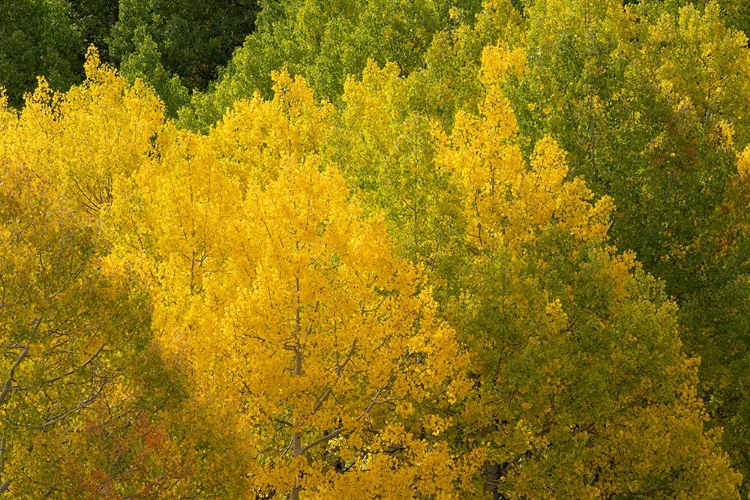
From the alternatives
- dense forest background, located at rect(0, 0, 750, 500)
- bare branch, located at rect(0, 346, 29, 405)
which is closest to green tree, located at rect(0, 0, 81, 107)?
dense forest background, located at rect(0, 0, 750, 500)

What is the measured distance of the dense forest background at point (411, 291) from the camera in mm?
27547

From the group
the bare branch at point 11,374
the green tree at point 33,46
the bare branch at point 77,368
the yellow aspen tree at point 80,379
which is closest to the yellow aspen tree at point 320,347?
the yellow aspen tree at point 80,379

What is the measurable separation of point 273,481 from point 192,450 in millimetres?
4924

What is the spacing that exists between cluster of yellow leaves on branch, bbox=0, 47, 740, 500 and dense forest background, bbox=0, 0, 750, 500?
0.25ft

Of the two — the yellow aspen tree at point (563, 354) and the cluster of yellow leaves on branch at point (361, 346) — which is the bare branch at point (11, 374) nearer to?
the cluster of yellow leaves on branch at point (361, 346)

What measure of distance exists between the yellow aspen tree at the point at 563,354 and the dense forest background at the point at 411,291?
8 cm

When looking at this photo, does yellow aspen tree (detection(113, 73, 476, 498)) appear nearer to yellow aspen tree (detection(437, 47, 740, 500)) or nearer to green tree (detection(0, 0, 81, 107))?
yellow aspen tree (detection(437, 47, 740, 500))

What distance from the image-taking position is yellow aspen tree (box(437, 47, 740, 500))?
35.5 m

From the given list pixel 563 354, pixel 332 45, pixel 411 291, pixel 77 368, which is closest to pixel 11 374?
pixel 77 368

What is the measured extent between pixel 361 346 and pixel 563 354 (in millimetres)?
5540

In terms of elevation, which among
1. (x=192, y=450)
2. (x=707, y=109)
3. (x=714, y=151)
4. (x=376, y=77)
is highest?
(x=376, y=77)

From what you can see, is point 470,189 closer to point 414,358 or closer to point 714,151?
point 414,358

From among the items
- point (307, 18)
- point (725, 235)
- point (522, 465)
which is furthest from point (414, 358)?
point (307, 18)

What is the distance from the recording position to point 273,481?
33031 millimetres
